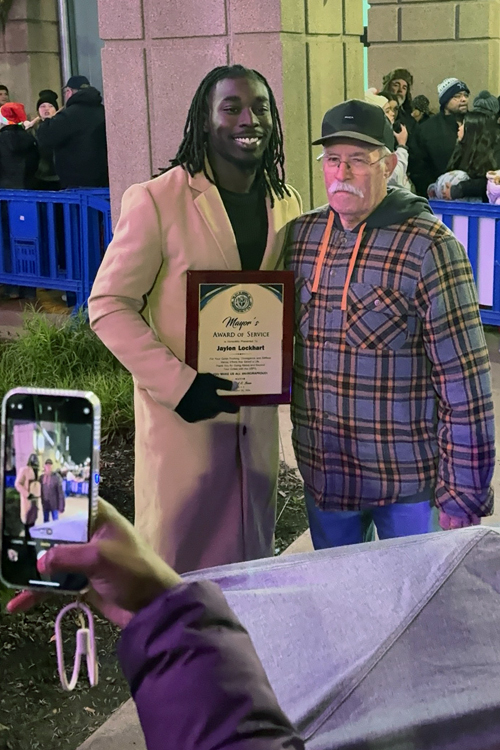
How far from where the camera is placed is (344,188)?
271 centimetres

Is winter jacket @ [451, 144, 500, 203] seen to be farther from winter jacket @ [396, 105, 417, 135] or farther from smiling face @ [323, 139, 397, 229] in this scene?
smiling face @ [323, 139, 397, 229]

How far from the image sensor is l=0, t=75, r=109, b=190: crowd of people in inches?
360

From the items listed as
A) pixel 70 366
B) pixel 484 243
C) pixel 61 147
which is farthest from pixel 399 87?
pixel 70 366

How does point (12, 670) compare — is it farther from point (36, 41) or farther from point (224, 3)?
point (36, 41)

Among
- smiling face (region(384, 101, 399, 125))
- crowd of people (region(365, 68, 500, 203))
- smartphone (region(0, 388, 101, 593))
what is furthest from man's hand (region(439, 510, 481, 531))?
smiling face (region(384, 101, 399, 125))

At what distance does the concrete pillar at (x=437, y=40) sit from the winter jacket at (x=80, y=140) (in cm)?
500

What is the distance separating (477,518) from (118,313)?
121 cm

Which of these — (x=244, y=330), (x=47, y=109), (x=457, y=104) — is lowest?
(x=244, y=330)

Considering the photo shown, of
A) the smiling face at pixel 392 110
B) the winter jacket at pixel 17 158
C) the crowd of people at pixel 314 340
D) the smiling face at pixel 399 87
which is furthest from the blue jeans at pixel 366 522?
the winter jacket at pixel 17 158

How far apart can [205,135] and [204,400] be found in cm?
80

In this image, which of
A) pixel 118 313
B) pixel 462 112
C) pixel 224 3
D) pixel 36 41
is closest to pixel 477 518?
pixel 118 313

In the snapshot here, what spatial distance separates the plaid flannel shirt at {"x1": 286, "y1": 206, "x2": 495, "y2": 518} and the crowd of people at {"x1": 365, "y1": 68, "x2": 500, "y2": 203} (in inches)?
188

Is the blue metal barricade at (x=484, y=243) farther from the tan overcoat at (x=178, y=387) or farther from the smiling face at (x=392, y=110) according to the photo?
the tan overcoat at (x=178, y=387)

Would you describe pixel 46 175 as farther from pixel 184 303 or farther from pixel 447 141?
pixel 184 303
